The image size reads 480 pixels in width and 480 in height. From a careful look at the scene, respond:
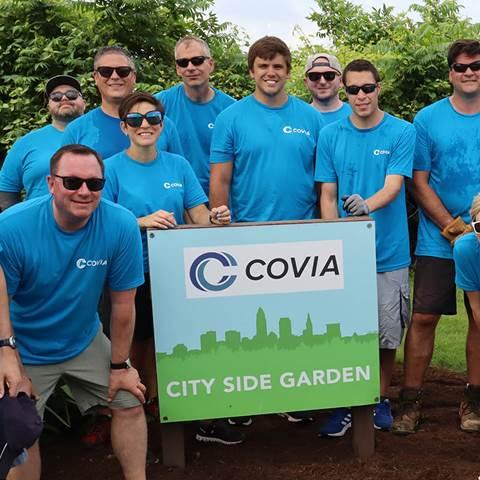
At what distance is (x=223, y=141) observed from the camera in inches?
196

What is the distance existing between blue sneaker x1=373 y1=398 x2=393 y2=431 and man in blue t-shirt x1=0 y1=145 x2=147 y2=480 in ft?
5.53

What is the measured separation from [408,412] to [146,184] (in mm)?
2100

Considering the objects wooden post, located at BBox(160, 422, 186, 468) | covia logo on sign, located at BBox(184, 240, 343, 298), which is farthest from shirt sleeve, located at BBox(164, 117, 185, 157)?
wooden post, located at BBox(160, 422, 186, 468)

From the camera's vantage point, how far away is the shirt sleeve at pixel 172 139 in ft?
16.7

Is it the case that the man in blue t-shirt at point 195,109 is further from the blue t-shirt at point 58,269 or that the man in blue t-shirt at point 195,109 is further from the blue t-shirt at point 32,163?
the blue t-shirt at point 58,269

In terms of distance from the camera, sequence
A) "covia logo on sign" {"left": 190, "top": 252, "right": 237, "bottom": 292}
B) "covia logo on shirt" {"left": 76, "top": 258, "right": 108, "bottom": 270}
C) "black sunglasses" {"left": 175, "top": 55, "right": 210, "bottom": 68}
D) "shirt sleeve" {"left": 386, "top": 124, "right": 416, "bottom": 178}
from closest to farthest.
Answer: "covia logo on shirt" {"left": 76, "top": 258, "right": 108, "bottom": 270} → "covia logo on sign" {"left": 190, "top": 252, "right": 237, "bottom": 292} → "shirt sleeve" {"left": 386, "top": 124, "right": 416, "bottom": 178} → "black sunglasses" {"left": 175, "top": 55, "right": 210, "bottom": 68}

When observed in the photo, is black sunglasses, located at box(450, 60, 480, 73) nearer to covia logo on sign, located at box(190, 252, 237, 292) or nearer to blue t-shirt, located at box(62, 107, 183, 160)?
blue t-shirt, located at box(62, 107, 183, 160)

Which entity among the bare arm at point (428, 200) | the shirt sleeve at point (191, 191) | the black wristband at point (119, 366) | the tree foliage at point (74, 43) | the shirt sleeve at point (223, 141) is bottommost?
the black wristband at point (119, 366)

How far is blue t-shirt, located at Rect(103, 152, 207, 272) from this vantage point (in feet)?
15.1

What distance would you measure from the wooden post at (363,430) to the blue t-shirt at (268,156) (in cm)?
114

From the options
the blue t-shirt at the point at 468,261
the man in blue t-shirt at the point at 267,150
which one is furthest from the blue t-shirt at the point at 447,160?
the blue t-shirt at the point at 468,261

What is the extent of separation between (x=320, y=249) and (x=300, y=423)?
4.51 ft

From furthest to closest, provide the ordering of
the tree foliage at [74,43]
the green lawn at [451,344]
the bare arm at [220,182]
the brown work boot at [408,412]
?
the tree foliage at [74,43], the green lawn at [451,344], the brown work boot at [408,412], the bare arm at [220,182]

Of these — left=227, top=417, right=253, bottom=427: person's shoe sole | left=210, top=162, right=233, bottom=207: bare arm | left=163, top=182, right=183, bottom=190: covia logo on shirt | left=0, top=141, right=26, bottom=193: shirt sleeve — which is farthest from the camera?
left=0, top=141, right=26, bottom=193: shirt sleeve
